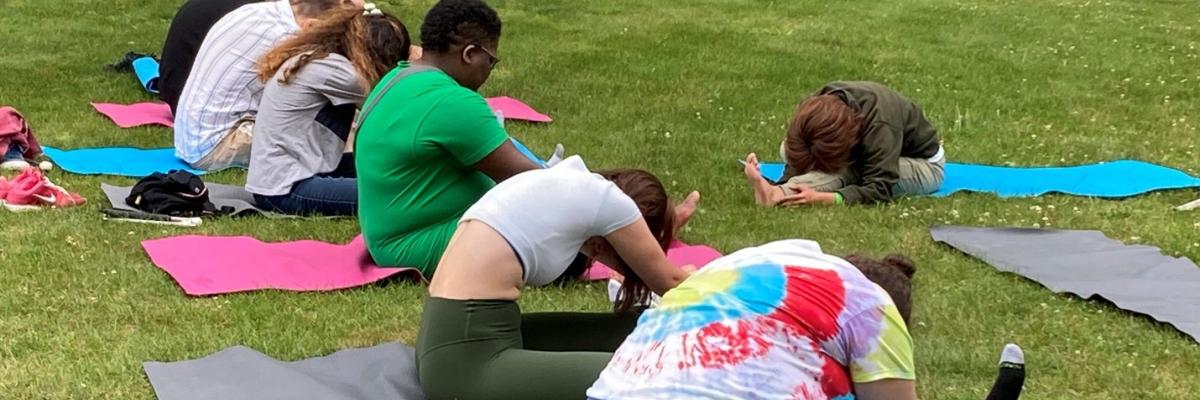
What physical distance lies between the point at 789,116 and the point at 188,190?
434cm

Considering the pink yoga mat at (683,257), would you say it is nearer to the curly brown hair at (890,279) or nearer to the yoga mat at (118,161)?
the curly brown hair at (890,279)

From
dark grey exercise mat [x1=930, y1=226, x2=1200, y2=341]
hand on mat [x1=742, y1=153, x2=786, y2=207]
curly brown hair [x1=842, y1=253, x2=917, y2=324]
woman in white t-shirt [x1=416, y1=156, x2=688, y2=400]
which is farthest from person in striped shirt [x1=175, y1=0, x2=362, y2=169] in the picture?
curly brown hair [x1=842, y1=253, x2=917, y2=324]

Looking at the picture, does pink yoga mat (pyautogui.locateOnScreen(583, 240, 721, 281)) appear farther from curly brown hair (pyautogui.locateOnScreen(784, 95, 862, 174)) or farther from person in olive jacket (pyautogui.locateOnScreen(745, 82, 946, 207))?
curly brown hair (pyautogui.locateOnScreen(784, 95, 862, 174))

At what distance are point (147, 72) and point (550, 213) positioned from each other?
7.45 meters

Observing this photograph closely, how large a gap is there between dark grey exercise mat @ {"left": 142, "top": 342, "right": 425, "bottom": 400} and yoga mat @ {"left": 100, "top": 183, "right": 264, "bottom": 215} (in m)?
2.06

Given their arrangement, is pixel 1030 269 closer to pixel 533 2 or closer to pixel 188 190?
pixel 188 190

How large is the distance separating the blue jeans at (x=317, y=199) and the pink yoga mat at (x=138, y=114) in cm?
252

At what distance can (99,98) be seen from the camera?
916 cm

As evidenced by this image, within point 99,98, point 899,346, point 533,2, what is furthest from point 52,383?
point 533,2

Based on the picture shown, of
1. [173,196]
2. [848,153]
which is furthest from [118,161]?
[848,153]

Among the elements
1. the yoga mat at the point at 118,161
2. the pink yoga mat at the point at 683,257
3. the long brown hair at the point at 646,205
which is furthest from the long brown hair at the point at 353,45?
the long brown hair at the point at 646,205

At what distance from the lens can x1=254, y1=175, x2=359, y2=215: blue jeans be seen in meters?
6.13

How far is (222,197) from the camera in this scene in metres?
6.50

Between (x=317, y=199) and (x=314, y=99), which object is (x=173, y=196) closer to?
(x=317, y=199)
